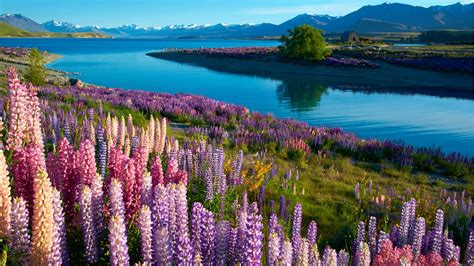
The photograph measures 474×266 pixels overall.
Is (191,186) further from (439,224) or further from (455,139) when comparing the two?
(455,139)

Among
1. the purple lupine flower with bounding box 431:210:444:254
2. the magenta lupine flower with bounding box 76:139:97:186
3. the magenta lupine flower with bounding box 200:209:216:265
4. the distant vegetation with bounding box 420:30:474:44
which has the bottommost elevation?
the purple lupine flower with bounding box 431:210:444:254

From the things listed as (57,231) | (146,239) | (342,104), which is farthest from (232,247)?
(342,104)

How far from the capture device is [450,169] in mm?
13680

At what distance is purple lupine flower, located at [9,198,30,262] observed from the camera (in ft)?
10.9

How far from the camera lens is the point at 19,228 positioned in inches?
132

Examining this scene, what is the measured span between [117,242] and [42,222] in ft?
1.72

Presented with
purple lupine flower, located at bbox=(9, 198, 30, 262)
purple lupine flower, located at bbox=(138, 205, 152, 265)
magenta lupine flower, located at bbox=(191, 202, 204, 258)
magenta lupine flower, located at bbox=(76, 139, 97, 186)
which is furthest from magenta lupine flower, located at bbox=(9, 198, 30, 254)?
magenta lupine flower, located at bbox=(191, 202, 204, 258)

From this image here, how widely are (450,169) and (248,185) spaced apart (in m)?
7.98

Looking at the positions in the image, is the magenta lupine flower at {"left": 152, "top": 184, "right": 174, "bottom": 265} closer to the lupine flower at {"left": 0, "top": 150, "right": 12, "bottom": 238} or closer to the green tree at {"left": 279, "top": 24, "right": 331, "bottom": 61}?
the lupine flower at {"left": 0, "top": 150, "right": 12, "bottom": 238}

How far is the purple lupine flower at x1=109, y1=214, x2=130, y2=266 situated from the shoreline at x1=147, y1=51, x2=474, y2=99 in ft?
141

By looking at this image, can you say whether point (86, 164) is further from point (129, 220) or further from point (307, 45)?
point (307, 45)

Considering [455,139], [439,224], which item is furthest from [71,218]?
[455,139]

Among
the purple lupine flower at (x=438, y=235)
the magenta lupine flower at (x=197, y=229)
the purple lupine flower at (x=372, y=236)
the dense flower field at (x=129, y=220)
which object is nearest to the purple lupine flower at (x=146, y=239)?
the dense flower field at (x=129, y=220)

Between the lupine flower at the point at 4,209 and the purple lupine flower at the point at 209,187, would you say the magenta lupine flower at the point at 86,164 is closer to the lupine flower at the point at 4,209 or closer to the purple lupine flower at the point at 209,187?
the lupine flower at the point at 4,209
